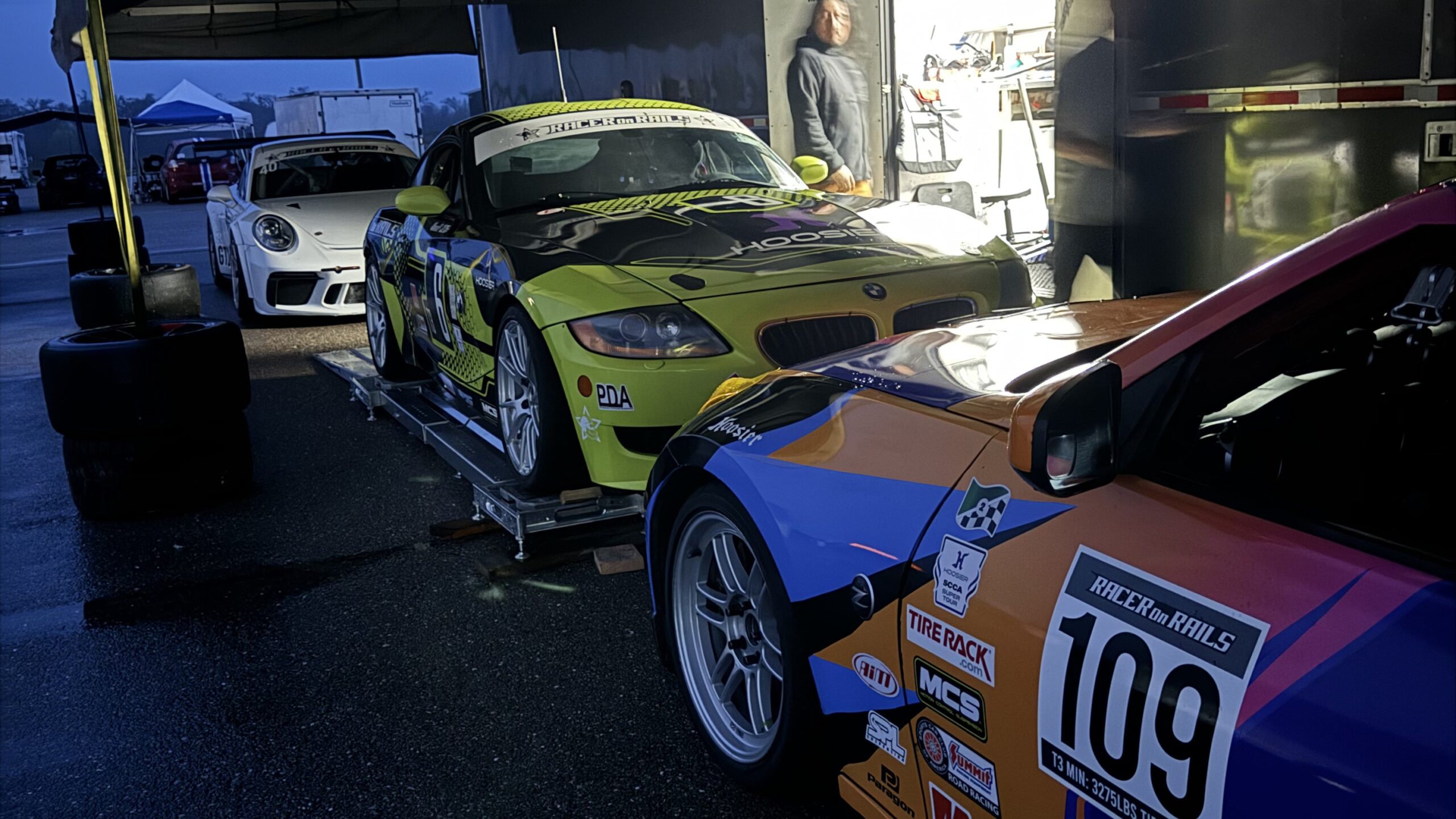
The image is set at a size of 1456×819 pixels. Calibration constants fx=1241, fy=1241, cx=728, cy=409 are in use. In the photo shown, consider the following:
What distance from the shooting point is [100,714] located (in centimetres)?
334

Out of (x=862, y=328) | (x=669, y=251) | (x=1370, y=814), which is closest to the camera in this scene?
(x=1370, y=814)

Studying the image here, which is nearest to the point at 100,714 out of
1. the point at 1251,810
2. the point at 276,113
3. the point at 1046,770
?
the point at 1046,770

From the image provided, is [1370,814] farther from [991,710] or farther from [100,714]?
[100,714]

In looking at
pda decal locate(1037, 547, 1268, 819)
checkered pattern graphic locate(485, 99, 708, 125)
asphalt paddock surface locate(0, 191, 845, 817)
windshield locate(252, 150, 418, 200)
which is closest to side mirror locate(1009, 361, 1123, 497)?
pda decal locate(1037, 547, 1268, 819)

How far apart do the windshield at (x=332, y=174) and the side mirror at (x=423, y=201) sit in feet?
18.8

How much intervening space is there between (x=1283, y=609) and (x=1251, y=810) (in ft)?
0.76

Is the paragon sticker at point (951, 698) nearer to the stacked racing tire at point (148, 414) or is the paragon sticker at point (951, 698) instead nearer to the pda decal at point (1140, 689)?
the pda decal at point (1140, 689)

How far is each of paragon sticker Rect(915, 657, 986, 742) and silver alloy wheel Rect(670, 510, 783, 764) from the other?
48cm

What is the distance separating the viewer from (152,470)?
5.04 metres

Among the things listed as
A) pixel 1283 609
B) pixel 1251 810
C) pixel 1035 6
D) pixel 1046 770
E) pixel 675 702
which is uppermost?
pixel 1035 6

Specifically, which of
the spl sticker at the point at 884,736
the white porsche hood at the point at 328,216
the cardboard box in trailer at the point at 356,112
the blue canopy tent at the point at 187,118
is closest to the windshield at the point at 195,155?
the blue canopy tent at the point at 187,118

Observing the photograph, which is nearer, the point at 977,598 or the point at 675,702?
the point at 977,598

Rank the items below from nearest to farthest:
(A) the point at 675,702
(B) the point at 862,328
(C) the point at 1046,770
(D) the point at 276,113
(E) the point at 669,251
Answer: (C) the point at 1046,770 → (A) the point at 675,702 → (B) the point at 862,328 → (E) the point at 669,251 → (D) the point at 276,113

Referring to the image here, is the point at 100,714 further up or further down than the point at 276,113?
further down
